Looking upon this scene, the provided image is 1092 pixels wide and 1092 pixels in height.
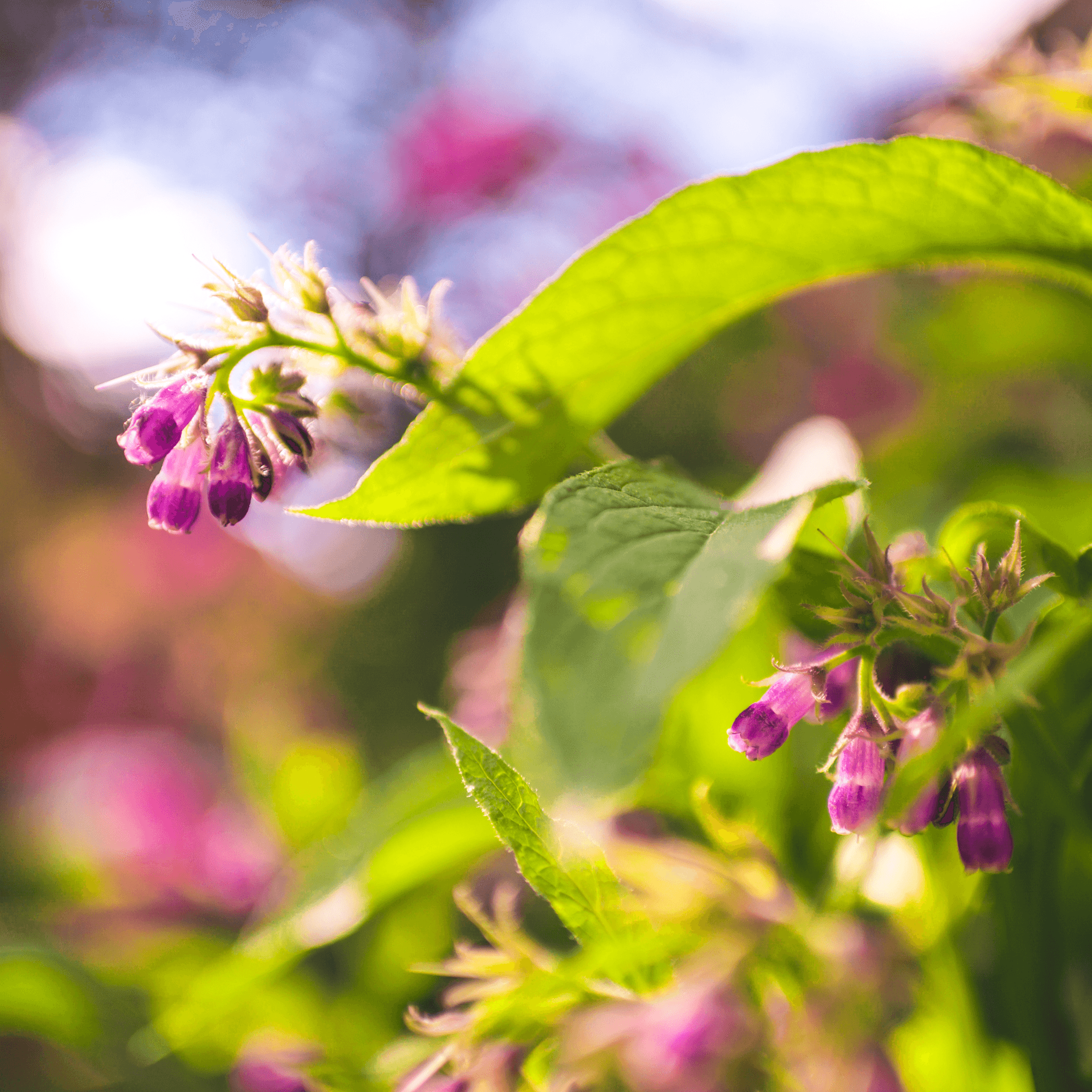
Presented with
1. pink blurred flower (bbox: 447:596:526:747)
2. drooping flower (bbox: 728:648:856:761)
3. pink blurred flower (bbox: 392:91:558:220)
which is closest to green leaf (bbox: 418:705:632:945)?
drooping flower (bbox: 728:648:856:761)

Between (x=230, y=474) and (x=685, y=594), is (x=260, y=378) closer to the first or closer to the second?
(x=230, y=474)

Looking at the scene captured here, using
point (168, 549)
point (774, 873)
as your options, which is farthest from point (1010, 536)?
point (168, 549)

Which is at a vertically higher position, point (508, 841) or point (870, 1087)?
point (508, 841)

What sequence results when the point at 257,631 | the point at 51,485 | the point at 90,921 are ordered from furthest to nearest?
the point at 51,485
the point at 257,631
the point at 90,921

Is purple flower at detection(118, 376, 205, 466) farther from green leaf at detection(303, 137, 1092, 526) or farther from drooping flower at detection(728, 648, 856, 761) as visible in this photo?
drooping flower at detection(728, 648, 856, 761)

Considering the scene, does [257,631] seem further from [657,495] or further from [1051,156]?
[657,495]

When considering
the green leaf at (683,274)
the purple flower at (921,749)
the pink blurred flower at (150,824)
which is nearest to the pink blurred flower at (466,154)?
the pink blurred flower at (150,824)
